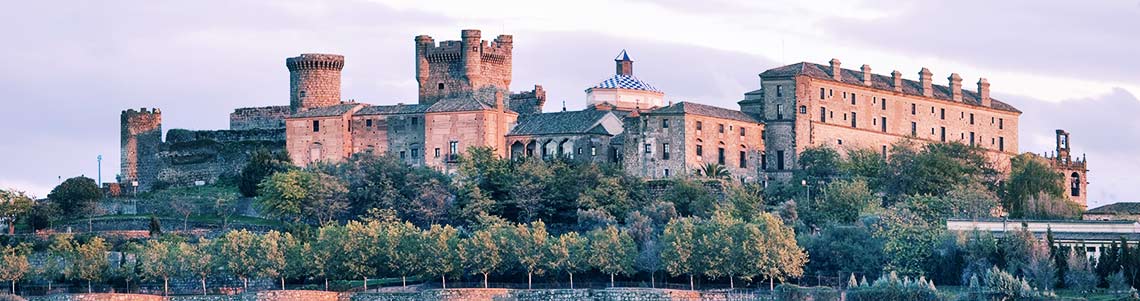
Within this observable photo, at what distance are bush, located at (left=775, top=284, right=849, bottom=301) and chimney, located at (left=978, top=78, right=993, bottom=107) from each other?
33.0 metres

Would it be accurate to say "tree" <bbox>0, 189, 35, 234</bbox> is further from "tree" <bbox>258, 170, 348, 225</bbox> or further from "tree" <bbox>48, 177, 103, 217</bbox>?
"tree" <bbox>258, 170, 348, 225</bbox>

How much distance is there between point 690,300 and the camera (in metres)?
92.9

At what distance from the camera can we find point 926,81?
395ft

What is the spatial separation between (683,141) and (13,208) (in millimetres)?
27954

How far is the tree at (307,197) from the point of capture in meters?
108

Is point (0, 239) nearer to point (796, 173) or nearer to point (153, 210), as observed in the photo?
point (153, 210)

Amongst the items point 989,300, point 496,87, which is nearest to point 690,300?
point 989,300

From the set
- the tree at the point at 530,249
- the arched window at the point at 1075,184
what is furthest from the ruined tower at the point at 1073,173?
the tree at the point at 530,249

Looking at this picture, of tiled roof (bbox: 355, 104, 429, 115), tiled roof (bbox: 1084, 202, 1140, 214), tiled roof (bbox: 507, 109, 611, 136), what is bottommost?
tiled roof (bbox: 1084, 202, 1140, 214)

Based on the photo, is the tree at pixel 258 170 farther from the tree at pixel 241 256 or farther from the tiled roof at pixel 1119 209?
the tiled roof at pixel 1119 209

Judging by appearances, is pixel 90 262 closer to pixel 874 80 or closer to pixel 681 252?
pixel 681 252

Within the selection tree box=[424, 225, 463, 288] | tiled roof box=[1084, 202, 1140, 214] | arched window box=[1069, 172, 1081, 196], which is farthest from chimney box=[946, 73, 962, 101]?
tree box=[424, 225, 463, 288]

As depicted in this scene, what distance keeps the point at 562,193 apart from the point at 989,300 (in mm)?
23990

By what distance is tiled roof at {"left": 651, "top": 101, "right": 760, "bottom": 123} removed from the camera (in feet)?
361
